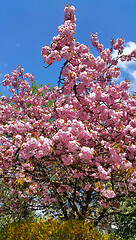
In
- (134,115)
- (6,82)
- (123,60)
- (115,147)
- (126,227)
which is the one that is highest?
(6,82)

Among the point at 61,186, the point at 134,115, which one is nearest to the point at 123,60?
the point at 134,115

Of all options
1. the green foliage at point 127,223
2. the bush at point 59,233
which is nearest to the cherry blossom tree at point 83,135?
the bush at point 59,233

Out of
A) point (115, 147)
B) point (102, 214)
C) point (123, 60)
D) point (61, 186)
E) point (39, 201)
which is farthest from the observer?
point (39, 201)

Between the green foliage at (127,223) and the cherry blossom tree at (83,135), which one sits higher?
the cherry blossom tree at (83,135)

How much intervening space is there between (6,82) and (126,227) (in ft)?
27.7

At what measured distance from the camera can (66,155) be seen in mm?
5707

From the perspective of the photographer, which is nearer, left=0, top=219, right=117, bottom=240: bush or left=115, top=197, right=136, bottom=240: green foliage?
left=0, top=219, right=117, bottom=240: bush

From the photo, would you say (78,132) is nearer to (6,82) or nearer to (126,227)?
(6,82)

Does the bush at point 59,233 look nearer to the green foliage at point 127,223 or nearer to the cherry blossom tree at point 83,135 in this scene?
the cherry blossom tree at point 83,135

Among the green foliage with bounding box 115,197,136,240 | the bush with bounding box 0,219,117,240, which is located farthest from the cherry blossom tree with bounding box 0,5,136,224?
the green foliage with bounding box 115,197,136,240

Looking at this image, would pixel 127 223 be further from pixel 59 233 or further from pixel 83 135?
pixel 83 135

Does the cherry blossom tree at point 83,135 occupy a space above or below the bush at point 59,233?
above

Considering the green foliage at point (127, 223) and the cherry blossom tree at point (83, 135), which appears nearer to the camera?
the cherry blossom tree at point (83, 135)

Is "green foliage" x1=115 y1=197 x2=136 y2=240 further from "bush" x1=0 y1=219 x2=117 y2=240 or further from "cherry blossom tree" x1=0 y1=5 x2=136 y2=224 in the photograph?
"bush" x1=0 y1=219 x2=117 y2=240
